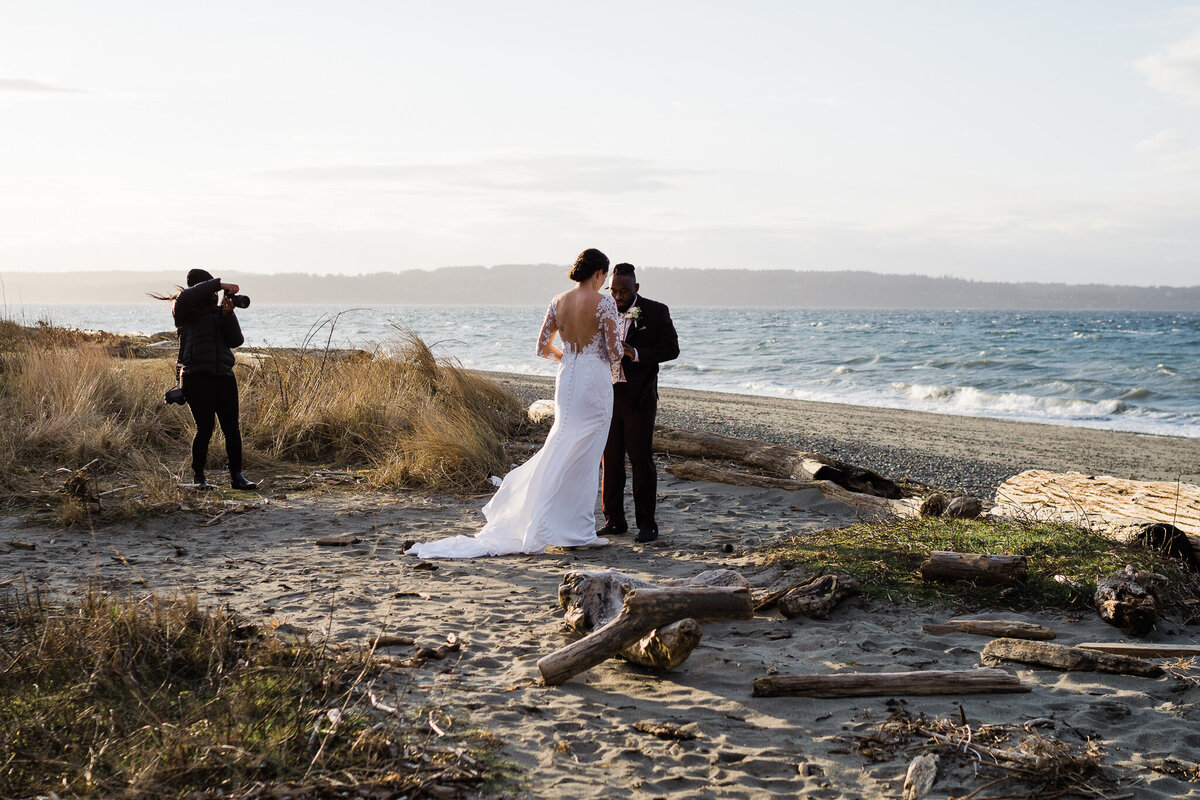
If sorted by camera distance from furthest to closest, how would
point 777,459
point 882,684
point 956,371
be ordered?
point 956,371 → point 777,459 → point 882,684

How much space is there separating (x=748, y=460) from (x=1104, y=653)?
563 centimetres

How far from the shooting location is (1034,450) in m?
15.9

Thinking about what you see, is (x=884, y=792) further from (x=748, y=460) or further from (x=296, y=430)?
(x=296, y=430)

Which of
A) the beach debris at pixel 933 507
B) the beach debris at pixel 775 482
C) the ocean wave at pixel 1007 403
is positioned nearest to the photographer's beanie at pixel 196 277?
the beach debris at pixel 775 482

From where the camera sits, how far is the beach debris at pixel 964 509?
744 centimetres

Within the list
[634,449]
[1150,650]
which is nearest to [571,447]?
[634,449]

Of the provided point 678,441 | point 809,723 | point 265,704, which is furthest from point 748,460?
point 265,704

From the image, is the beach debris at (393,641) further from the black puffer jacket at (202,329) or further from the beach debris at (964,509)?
the beach debris at (964,509)

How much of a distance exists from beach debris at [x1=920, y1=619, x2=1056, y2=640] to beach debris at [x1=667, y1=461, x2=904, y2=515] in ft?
10.2

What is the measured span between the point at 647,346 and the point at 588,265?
36.2 inches

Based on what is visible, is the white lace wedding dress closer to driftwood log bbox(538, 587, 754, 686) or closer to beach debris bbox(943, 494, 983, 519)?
driftwood log bbox(538, 587, 754, 686)

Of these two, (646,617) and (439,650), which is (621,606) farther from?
(439,650)

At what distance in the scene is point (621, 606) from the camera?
189 inches

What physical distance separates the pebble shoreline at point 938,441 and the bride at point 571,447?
621 centimetres
